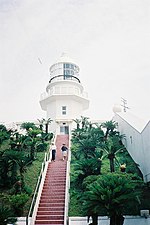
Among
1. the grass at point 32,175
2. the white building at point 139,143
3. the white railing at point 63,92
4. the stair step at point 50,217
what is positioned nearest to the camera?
the stair step at point 50,217

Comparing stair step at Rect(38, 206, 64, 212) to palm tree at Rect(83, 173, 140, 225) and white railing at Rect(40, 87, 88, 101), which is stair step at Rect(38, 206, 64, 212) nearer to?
palm tree at Rect(83, 173, 140, 225)

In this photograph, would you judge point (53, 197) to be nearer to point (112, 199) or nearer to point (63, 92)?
point (112, 199)

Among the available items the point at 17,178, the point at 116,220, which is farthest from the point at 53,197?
the point at 116,220

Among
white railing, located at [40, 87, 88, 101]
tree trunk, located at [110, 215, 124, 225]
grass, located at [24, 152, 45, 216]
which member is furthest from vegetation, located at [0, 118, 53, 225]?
white railing, located at [40, 87, 88, 101]

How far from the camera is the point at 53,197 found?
12.7 meters

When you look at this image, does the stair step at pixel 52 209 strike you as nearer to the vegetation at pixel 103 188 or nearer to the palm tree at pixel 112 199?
the vegetation at pixel 103 188

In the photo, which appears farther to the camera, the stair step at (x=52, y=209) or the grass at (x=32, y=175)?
the grass at (x=32, y=175)

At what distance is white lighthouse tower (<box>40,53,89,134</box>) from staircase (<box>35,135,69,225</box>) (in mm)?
13216

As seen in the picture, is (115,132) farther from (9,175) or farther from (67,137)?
(9,175)

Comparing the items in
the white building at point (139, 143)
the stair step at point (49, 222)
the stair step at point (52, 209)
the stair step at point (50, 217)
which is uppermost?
the white building at point (139, 143)

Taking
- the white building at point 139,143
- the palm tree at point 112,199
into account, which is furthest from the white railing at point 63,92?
the palm tree at point 112,199

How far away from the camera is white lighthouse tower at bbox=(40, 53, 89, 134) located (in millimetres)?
29953

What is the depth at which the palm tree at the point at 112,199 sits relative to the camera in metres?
9.27

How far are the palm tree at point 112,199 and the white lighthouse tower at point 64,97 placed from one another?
1912 cm
